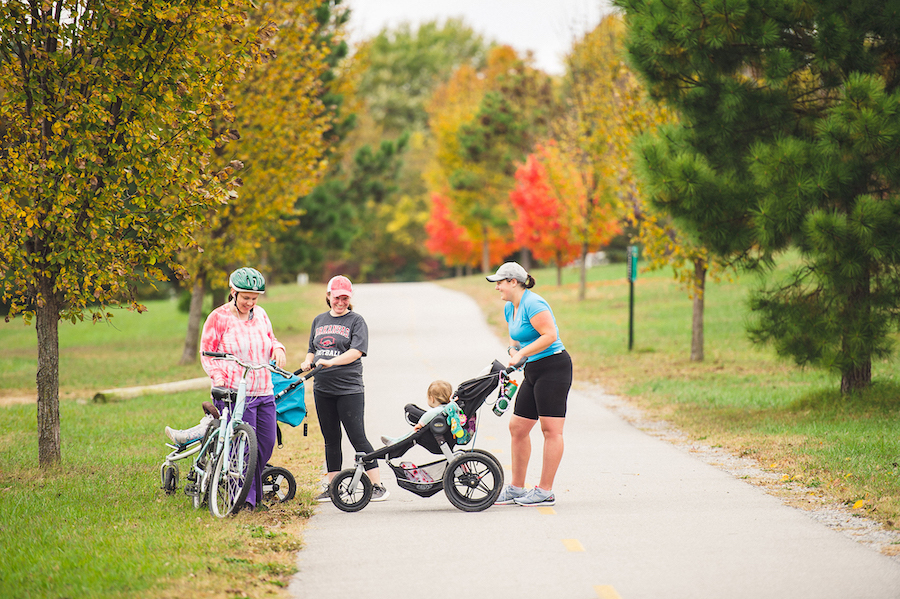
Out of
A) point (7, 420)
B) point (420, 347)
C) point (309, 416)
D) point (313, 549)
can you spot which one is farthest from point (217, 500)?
point (420, 347)

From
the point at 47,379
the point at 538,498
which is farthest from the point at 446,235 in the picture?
the point at 538,498

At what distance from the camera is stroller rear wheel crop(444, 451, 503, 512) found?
7.18m

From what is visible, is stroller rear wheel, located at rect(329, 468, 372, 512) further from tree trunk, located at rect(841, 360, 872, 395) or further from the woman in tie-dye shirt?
tree trunk, located at rect(841, 360, 872, 395)

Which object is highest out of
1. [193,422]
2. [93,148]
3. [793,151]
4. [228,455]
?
[793,151]

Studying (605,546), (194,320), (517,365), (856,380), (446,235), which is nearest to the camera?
(605,546)

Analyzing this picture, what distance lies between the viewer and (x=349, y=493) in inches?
288

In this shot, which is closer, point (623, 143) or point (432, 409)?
point (432, 409)

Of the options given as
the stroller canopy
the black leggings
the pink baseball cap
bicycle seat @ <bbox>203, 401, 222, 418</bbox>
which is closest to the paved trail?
the black leggings

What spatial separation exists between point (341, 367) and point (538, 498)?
191 cm

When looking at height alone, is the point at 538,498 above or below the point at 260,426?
below

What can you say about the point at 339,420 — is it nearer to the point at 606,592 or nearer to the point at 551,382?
the point at 551,382

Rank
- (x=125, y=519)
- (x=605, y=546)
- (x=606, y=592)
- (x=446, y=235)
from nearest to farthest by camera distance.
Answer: (x=606, y=592), (x=605, y=546), (x=125, y=519), (x=446, y=235)

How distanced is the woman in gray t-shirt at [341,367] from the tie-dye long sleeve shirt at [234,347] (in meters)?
0.40

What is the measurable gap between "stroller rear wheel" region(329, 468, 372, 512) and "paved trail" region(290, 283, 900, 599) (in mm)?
109
